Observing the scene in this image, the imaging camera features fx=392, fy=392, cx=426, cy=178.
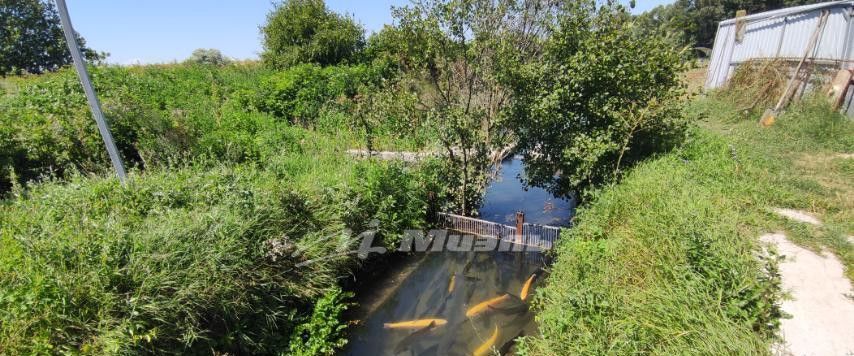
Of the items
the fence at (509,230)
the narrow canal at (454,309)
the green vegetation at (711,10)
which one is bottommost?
the narrow canal at (454,309)

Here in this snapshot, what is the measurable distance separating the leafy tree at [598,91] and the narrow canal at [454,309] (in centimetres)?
203

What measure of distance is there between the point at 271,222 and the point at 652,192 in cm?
493

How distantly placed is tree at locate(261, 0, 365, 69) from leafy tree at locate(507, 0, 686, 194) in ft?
37.8

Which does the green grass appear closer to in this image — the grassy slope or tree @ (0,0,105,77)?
the grassy slope

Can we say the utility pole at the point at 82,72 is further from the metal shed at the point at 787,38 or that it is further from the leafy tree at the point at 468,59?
the metal shed at the point at 787,38

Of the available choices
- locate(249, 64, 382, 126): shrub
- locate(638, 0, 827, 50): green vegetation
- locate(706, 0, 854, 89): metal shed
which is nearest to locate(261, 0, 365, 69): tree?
locate(249, 64, 382, 126): shrub

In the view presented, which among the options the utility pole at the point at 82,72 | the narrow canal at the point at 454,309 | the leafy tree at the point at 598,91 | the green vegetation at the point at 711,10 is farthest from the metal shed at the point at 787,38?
the green vegetation at the point at 711,10

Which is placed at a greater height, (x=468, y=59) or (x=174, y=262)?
(x=468, y=59)

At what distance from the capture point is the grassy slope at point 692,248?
3.08 metres

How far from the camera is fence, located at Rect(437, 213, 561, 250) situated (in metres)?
6.88

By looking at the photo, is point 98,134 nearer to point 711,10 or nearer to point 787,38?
point 787,38

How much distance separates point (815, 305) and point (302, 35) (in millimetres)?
16562

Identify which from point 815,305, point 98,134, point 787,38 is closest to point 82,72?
point 98,134

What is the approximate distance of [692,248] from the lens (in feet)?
11.9
